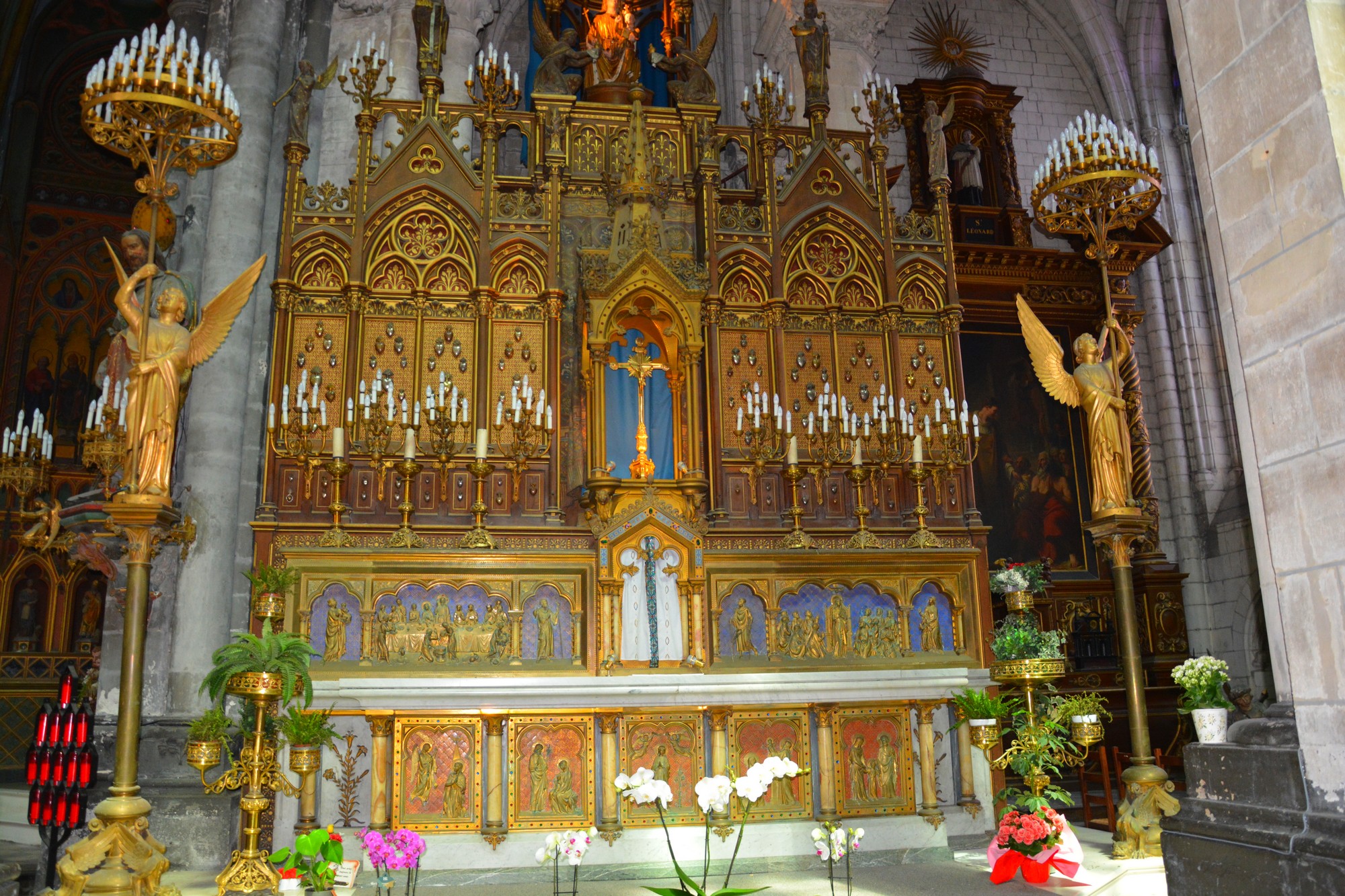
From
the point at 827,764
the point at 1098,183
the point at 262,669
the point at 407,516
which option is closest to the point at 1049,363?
the point at 1098,183

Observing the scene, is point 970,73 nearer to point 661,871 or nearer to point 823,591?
point 823,591

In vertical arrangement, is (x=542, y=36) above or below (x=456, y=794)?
above

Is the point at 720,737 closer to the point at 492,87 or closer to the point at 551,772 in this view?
the point at 551,772

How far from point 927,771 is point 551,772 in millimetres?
3645

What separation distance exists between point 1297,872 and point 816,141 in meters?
9.89

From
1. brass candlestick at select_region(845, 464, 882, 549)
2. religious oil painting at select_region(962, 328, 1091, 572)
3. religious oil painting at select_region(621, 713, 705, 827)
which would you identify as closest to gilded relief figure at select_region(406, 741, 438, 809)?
religious oil painting at select_region(621, 713, 705, 827)

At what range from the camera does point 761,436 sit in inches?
444

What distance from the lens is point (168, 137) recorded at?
9.09m

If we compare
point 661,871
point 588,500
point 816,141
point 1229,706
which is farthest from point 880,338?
point 661,871

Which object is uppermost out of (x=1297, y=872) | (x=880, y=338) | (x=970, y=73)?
(x=970, y=73)

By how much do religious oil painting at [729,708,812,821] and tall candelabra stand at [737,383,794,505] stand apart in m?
2.35

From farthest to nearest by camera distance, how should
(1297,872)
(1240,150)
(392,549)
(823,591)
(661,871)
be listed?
(823,591), (392,549), (661,871), (1240,150), (1297,872)

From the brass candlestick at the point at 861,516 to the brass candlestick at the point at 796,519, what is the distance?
44 cm

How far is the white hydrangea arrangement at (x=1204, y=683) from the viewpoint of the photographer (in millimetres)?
8531
